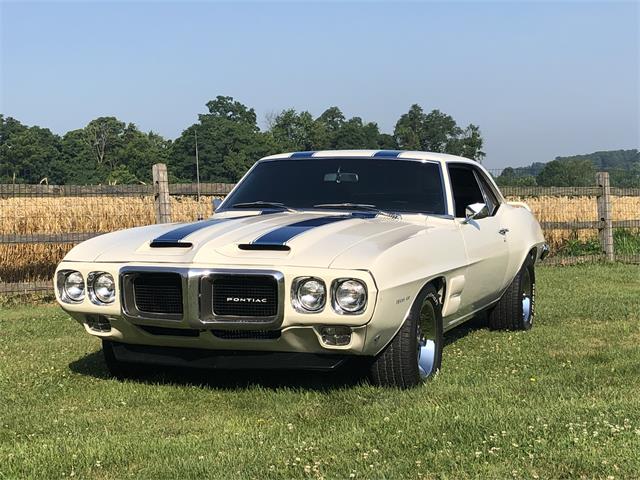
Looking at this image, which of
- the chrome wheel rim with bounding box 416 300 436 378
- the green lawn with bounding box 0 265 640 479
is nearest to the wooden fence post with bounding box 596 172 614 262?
the green lawn with bounding box 0 265 640 479

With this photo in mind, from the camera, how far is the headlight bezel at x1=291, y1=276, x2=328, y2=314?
165 inches

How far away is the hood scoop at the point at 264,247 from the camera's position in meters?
4.36

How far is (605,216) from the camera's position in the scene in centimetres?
1470

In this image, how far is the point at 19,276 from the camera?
11820 mm

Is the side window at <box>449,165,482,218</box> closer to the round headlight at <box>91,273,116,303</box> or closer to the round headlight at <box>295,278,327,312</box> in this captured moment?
the round headlight at <box>295,278,327,312</box>

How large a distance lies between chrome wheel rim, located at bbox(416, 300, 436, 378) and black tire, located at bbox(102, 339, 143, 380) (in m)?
1.93

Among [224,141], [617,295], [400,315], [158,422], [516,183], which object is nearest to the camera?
[158,422]

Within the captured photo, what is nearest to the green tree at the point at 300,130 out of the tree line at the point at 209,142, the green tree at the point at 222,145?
the tree line at the point at 209,142

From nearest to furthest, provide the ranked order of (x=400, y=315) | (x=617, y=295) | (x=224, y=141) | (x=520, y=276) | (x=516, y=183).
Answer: (x=400, y=315) < (x=520, y=276) < (x=617, y=295) < (x=516, y=183) < (x=224, y=141)

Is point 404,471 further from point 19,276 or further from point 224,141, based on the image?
point 224,141

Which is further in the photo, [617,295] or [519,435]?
[617,295]

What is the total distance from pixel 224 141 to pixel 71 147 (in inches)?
1253

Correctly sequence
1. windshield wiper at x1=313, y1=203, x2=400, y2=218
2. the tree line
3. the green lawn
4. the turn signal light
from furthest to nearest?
the tree line, windshield wiper at x1=313, y1=203, x2=400, y2=218, the turn signal light, the green lawn

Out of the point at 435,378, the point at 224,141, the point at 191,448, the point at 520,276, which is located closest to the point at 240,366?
the point at 191,448
